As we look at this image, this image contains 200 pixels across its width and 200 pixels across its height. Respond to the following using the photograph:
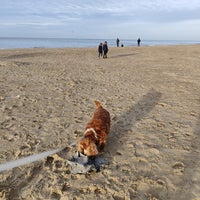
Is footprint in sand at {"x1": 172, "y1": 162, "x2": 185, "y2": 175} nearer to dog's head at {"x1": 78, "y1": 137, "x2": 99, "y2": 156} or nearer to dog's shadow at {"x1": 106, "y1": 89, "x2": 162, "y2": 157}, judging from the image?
dog's shadow at {"x1": 106, "y1": 89, "x2": 162, "y2": 157}

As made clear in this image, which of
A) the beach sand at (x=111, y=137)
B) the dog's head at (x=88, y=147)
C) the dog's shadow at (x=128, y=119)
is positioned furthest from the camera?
the dog's shadow at (x=128, y=119)

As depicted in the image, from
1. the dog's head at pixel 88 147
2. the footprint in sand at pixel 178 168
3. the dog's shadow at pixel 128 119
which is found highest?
the dog's head at pixel 88 147

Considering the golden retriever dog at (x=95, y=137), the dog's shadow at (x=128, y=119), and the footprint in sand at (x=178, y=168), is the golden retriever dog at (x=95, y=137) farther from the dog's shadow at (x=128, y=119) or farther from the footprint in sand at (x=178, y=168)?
the footprint in sand at (x=178, y=168)

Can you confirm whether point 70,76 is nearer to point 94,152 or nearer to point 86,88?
point 86,88

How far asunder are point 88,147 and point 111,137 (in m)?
1.29

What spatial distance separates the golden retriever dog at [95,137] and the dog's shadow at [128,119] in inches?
15.1

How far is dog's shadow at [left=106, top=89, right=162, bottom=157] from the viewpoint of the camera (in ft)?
16.4

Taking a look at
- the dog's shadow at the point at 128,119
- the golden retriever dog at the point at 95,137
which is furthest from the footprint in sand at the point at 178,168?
the golden retriever dog at the point at 95,137

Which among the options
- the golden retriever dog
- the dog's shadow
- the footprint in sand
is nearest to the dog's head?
the golden retriever dog

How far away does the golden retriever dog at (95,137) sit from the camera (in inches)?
161

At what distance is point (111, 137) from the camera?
A: 5.31 meters

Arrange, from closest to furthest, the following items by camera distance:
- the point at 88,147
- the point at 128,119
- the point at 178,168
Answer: the point at 88,147, the point at 178,168, the point at 128,119

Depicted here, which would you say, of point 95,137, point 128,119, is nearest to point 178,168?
point 95,137

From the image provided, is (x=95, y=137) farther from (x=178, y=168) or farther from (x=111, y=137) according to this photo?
(x=178, y=168)
